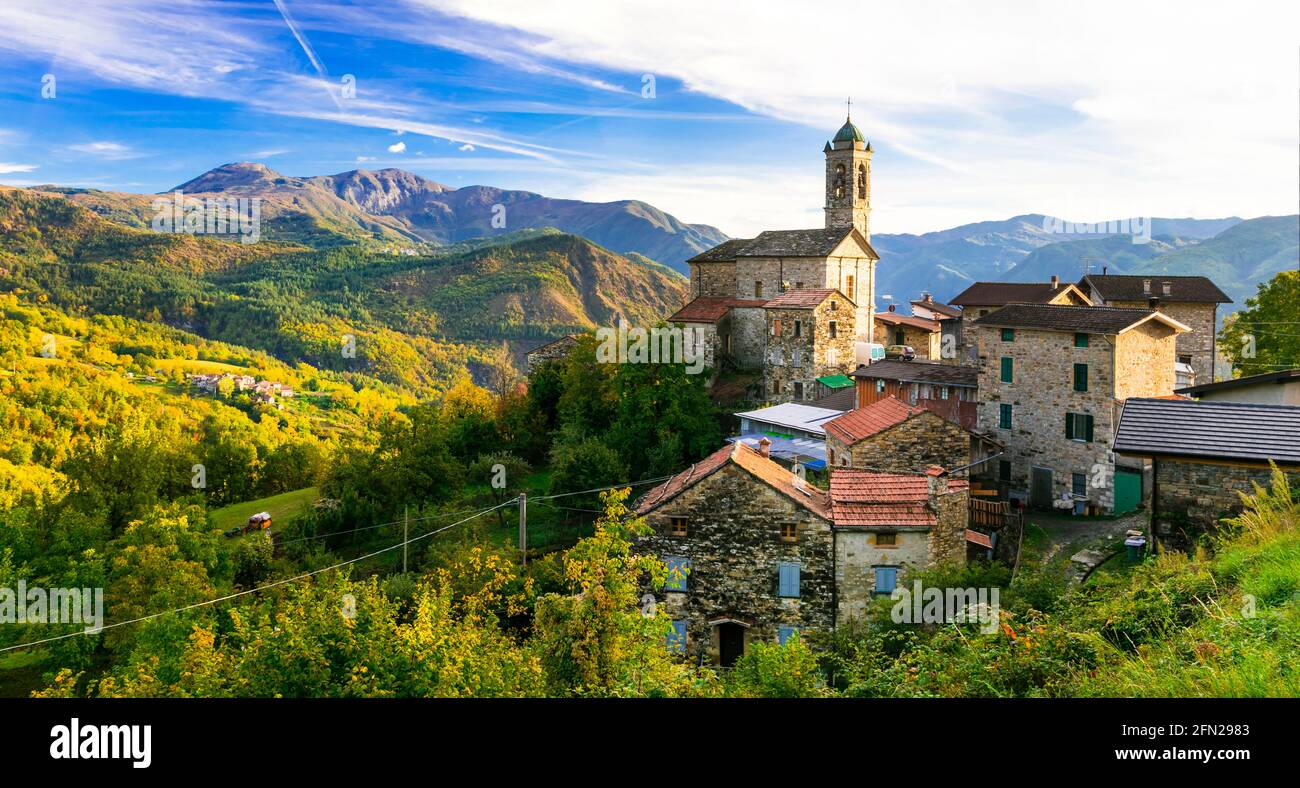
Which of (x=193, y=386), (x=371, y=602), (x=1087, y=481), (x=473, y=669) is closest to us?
(x=473, y=669)

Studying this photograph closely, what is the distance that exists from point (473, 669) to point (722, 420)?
115 ft

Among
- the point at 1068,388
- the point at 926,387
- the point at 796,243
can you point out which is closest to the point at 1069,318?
the point at 1068,388

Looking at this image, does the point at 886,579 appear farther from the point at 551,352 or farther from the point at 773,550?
the point at 551,352

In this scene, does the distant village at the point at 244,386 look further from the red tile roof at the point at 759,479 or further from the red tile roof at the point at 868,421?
the red tile roof at the point at 759,479

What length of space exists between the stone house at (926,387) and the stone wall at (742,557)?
1531 cm

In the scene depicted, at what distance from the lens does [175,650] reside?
A: 23375 millimetres

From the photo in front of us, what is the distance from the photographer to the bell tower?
63469 mm

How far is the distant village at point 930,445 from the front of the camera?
18359 millimetres

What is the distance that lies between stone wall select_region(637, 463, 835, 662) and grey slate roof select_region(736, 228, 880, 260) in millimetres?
31468

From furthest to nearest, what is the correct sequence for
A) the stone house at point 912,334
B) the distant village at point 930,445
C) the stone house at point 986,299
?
the stone house at point 912,334
the stone house at point 986,299
the distant village at point 930,445

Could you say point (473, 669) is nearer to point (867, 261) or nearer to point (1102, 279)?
point (867, 261)

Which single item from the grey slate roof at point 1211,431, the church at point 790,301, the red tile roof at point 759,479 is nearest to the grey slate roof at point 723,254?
the church at point 790,301
